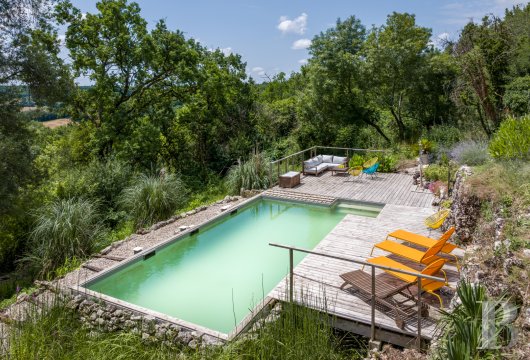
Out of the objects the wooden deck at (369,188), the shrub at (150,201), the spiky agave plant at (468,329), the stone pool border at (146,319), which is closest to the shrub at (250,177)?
the wooden deck at (369,188)

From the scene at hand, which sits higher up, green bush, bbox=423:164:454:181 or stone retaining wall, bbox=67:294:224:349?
green bush, bbox=423:164:454:181

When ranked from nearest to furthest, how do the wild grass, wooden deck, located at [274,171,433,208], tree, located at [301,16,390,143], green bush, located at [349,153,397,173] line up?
the wild grass → wooden deck, located at [274,171,433,208] → green bush, located at [349,153,397,173] → tree, located at [301,16,390,143]

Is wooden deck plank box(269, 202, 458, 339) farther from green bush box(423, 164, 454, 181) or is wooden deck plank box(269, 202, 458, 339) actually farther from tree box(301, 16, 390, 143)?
tree box(301, 16, 390, 143)

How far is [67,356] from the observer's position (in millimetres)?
3354

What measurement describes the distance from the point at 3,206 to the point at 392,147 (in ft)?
43.0

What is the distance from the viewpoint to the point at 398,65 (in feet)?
47.5

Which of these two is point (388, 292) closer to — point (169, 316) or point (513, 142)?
point (169, 316)

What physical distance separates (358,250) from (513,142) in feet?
11.5

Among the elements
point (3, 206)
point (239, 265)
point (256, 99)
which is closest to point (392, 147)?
point (256, 99)

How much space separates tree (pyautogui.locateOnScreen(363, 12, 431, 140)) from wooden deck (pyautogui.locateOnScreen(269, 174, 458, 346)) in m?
4.48

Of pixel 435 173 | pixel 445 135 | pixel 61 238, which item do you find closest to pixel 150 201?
pixel 61 238

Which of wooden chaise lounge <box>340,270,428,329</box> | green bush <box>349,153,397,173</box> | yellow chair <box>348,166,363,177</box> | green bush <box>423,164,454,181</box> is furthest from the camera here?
green bush <box>349,153,397,173</box>

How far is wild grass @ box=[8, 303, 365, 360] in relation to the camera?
11.2 feet

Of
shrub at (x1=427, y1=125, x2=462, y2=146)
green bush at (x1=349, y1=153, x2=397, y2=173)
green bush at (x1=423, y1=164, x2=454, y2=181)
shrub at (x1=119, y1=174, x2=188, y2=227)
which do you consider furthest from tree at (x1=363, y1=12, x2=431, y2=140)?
shrub at (x1=119, y1=174, x2=188, y2=227)
